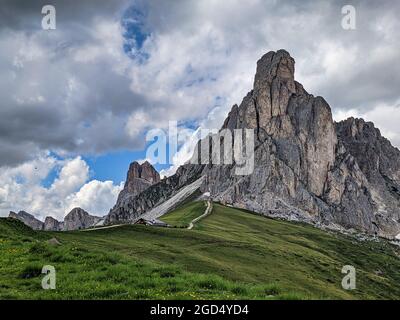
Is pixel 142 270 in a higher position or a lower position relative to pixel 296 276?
higher

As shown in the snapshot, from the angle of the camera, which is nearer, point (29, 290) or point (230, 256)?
point (29, 290)

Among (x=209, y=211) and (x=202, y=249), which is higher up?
(x=209, y=211)

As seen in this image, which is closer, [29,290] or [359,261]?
[29,290]

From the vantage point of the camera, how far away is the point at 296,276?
7112 cm

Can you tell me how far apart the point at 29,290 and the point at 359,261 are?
538 ft
